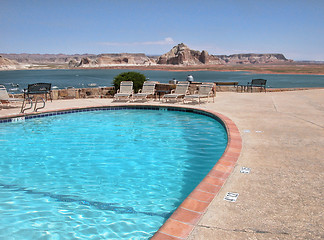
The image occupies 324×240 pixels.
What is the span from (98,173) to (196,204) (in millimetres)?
2646

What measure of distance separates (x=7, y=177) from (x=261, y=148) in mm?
4691

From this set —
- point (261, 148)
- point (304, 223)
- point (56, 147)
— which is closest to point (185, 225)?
point (304, 223)

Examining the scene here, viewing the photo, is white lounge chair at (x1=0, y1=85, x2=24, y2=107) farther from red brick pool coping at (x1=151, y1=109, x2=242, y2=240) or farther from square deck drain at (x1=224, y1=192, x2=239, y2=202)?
square deck drain at (x1=224, y1=192, x2=239, y2=202)

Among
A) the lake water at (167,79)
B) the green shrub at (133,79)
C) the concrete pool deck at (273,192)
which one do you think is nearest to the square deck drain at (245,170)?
the concrete pool deck at (273,192)

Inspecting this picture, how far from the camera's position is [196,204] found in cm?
297

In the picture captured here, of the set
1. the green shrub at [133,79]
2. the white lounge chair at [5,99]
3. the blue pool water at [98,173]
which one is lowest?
the blue pool water at [98,173]

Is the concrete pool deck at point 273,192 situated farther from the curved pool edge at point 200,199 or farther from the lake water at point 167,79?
the lake water at point 167,79

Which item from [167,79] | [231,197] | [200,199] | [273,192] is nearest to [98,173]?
[200,199]

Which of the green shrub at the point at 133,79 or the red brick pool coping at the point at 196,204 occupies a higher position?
the green shrub at the point at 133,79

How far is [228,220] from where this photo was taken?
8.75ft

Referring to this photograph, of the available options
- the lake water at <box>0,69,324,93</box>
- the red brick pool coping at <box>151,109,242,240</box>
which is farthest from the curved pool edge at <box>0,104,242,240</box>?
the lake water at <box>0,69,324,93</box>

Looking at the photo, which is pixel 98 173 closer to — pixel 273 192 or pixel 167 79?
pixel 273 192

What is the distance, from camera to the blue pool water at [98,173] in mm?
3480

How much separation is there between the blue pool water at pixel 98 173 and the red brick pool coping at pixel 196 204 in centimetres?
67
